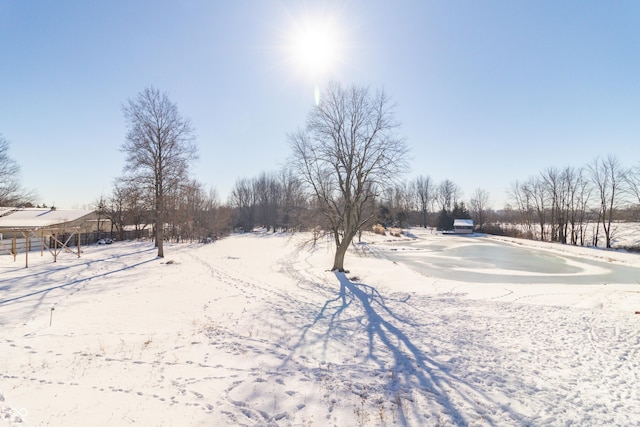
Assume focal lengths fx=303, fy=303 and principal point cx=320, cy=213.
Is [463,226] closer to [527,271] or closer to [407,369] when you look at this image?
[527,271]

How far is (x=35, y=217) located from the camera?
26.5 meters

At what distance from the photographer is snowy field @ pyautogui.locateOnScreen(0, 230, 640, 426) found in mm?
4430

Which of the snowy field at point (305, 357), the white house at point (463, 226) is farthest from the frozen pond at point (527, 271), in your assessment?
the white house at point (463, 226)

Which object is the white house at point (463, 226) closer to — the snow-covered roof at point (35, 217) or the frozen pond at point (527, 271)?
the frozen pond at point (527, 271)

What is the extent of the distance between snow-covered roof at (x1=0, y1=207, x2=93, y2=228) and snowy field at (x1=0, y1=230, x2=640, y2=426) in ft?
45.7

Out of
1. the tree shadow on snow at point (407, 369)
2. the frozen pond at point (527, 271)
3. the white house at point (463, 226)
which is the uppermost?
the white house at point (463, 226)

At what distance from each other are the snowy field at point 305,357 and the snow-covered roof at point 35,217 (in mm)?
13916

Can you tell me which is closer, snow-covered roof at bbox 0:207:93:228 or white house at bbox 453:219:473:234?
snow-covered roof at bbox 0:207:93:228

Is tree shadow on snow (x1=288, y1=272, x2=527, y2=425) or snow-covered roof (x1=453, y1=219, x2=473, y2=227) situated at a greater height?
snow-covered roof (x1=453, y1=219, x2=473, y2=227)

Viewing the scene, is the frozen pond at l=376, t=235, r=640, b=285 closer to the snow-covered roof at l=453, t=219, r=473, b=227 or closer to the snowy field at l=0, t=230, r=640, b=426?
the snowy field at l=0, t=230, r=640, b=426

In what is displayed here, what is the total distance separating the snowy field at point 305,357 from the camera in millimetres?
4430

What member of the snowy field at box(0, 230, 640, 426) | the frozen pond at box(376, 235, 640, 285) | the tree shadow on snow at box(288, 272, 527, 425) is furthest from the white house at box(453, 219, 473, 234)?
the tree shadow on snow at box(288, 272, 527, 425)

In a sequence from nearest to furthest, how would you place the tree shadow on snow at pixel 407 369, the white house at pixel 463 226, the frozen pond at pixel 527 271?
1. the tree shadow on snow at pixel 407 369
2. the frozen pond at pixel 527 271
3. the white house at pixel 463 226

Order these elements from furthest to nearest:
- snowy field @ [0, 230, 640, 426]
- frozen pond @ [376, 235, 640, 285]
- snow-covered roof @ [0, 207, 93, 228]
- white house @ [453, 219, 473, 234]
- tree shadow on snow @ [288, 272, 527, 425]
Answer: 1. white house @ [453, 219, 473, 234]
2. snow-covered roof @ [0, 207, 93, 228]
3. frozen pond @ [376, 235, 640, 285]
4. tree shadow on snow @ [288, 272, 527, 425]
5. snowy field @ [0, 230, 640, 426]
